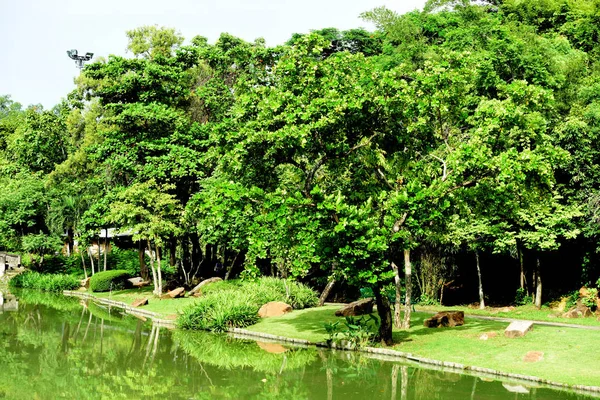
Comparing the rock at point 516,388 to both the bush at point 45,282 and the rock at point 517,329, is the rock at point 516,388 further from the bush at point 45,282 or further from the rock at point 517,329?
the bush at point 45,282

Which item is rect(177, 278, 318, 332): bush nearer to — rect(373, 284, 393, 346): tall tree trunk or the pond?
the pond

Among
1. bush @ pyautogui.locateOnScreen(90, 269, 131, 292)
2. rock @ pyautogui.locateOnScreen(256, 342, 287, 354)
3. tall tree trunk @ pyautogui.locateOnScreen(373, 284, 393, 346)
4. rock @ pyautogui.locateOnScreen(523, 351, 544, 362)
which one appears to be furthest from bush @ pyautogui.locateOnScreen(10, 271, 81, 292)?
rock @ pyautogui.locateOnScreen(523, 351, 544, 362)

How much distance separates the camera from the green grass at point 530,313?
21.5 meters

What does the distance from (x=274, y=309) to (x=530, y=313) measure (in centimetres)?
977

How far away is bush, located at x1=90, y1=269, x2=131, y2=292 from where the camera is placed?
35.3 m

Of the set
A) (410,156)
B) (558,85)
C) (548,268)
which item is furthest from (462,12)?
(410,156)

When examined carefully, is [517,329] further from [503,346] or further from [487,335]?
[503,346]

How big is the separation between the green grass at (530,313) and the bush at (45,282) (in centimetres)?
2148

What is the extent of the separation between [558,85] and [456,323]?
41.5 feet

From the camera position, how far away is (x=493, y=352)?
54.4 ft

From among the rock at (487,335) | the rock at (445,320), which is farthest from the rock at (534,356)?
the rock at (445,320)

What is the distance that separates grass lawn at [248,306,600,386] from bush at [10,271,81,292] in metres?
19.9

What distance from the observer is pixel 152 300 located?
30.1 metres

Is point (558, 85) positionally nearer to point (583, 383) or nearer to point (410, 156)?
point (410, 156)
